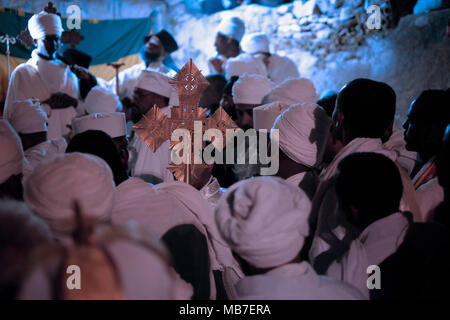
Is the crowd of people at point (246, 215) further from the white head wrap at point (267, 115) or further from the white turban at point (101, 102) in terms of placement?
the white turban at point (101, 102)

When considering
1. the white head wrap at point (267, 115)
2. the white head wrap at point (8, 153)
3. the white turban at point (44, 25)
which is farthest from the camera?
the white turban at point (44, 25)

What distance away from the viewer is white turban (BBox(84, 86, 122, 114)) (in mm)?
4816

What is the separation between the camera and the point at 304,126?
2.70 m

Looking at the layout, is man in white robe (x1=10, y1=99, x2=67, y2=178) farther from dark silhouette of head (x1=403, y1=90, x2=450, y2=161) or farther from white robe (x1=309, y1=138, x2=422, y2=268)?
dark silhouette of head (x1=403, y1=90, x2=450, y2=161)

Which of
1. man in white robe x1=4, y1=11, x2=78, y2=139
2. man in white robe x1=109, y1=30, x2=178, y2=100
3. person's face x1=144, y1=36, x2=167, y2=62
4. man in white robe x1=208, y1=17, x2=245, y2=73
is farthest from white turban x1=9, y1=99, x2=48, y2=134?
man in white robe x1=208, y1=17, x2=245, y2=73

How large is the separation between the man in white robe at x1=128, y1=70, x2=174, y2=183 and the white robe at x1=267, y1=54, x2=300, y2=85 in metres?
3.49

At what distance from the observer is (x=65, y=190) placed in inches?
62.6

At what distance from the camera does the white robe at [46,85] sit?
17.2 ft

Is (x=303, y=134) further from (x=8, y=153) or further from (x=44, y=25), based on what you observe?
(x=44, y=25)

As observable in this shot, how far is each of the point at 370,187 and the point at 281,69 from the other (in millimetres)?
5723

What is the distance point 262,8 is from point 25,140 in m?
6.70

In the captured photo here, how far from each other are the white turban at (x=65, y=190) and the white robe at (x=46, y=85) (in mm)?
3937

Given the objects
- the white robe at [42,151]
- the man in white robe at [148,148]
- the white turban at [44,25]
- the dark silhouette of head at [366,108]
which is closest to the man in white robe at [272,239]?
the dark silhouette of head at [366,108]
